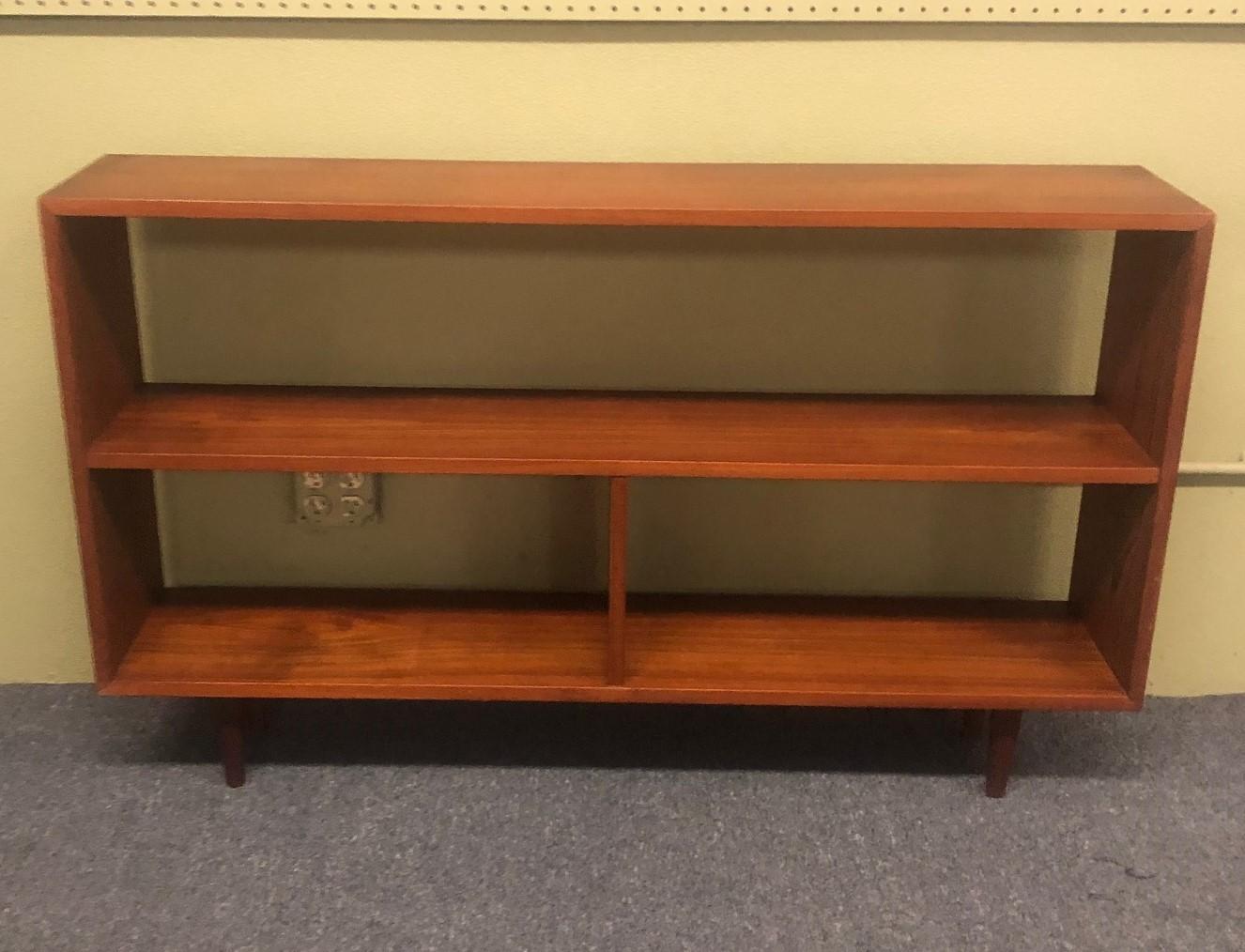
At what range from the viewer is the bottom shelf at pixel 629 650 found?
167cm

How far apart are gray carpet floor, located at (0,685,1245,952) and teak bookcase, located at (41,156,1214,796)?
0.13 meters

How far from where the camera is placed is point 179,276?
5.87ft

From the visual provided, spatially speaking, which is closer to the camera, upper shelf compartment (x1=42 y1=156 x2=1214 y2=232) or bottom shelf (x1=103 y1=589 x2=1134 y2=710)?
upper shelf compartment (x1=42 y1=156 x2=1214 y2=232)

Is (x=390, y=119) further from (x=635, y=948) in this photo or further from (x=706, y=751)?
(x=635, y=948)

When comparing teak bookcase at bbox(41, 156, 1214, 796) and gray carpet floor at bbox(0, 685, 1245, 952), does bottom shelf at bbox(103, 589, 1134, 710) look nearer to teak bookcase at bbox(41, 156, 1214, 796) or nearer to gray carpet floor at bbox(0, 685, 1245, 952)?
teak bookcase at bbox(41, 156, 1214, 796)

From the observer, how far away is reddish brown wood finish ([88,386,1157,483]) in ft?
5.07

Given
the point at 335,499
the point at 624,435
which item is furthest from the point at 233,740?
the point at 624,435

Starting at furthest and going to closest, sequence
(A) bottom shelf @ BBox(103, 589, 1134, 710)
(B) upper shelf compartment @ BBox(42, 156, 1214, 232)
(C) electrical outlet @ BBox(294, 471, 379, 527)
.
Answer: (C) electrical outlet @ BBox(294, 471, 379, 527) < (A) bottom shelf @ BBox(103, 589, 1134, 710) < (B) upper shelf compartment @ BBox(42, 156, 1214, 232)

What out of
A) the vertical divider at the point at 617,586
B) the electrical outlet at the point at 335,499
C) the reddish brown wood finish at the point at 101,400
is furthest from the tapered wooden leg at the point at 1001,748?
the reddish brown wood finish at the point at 101,400

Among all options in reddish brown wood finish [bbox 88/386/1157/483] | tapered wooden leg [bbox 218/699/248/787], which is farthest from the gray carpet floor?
reddish brown wood finish [bbox 88/386/1157/483]

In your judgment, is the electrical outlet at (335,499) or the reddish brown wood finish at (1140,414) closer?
the reddish brown wood finish at (1140,414)

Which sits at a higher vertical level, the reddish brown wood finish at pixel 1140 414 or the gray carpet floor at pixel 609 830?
the reddish brown wood finish at pixel 1140 414

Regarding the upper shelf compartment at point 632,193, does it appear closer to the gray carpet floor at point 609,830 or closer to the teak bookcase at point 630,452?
the teak bookcase at point 630,452

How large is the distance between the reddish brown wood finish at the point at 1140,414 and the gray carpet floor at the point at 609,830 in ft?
→ 0.83
